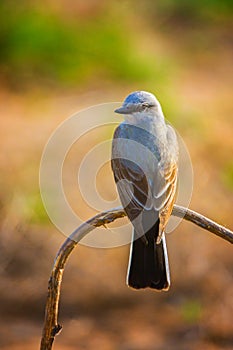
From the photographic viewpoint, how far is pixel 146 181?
4520 millimetres

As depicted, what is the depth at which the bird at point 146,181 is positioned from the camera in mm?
4250

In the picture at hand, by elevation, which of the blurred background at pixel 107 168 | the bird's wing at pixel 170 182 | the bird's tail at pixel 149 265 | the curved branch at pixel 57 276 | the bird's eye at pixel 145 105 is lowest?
the curved branch at pixel 57 276

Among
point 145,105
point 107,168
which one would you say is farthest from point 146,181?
point 107,168

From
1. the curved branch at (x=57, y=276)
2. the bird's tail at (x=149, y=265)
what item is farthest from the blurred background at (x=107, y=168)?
the curved branch at (x=57, y=276)

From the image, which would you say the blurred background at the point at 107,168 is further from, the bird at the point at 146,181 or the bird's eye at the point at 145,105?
the bird's eye at the point at 145,105

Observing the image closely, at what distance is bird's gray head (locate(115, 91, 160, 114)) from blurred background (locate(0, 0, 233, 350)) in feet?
8.09

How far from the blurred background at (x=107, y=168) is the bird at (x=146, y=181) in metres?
2.34

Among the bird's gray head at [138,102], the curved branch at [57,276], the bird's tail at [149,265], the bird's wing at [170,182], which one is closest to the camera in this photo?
the curved branch at [57,276]

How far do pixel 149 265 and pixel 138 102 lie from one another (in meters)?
0.93

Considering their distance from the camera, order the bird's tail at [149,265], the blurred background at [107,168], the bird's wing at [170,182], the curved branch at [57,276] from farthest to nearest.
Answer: the blurred background at [107,168] → the bird's wing at [170,182] → the bird's tail at [149,265] → the curved branch at [57,276]

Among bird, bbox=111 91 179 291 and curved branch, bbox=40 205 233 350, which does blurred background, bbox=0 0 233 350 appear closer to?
bird, bbox=111 91 179 291

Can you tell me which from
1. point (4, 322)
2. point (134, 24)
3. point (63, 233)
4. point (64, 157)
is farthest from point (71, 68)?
point (4, 322)

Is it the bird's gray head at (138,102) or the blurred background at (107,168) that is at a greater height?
the blurred background at (107,168)

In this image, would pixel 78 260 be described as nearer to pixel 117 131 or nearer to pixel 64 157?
pixel 64 157
